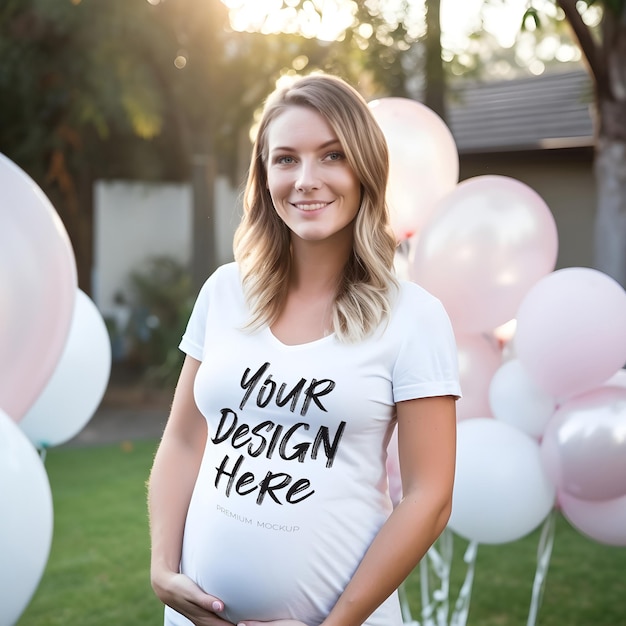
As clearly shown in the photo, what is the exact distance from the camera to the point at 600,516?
2.66m

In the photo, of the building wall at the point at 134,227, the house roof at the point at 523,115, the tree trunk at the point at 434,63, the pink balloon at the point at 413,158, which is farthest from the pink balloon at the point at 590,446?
the building wall at the point at 134,227

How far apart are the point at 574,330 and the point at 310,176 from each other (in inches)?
49.0

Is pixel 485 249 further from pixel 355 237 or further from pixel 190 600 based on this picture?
pixel 190 600

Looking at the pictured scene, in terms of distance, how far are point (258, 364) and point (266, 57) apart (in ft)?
25.6

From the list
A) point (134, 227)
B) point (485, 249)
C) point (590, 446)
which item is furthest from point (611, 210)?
point (134, 227)

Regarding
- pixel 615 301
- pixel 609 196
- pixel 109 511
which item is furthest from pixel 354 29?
pixel 615 301

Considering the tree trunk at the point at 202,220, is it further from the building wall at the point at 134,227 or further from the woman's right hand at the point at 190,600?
the woman's right hand at the point at 190,600

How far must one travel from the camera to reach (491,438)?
104 inches

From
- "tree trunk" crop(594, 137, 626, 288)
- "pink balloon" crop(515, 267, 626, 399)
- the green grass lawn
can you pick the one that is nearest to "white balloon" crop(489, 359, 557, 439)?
"pink balloon" crop(515, 267, 626, 399)

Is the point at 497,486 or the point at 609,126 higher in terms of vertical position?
the point at 609,126

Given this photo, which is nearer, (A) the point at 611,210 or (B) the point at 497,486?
(B) the point at 497,486

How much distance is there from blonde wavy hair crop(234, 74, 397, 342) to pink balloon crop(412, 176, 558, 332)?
3.44 feet

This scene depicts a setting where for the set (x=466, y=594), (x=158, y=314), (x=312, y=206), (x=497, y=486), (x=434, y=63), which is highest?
(x=434, y=63)

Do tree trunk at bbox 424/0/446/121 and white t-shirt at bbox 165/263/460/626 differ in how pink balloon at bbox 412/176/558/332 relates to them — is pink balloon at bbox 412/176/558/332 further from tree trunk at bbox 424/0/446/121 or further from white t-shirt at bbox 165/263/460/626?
tree trunk at bbox 424/0/446/121
